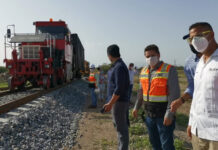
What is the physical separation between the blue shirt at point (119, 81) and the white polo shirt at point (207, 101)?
137 centimetres

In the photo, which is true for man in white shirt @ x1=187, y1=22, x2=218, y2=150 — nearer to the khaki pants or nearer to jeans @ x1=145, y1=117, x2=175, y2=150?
the khaki pants

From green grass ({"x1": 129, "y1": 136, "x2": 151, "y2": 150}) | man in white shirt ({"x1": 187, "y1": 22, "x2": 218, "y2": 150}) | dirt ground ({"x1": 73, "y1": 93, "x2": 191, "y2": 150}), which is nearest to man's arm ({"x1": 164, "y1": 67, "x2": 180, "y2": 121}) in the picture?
man in white shirt ({"x1": 187, "y1": 22, "x2": 218, "y2": 150})

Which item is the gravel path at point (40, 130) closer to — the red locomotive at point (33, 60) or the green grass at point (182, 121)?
the green grass at point (182, 121)

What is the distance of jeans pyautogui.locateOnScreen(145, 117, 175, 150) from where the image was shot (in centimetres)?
278

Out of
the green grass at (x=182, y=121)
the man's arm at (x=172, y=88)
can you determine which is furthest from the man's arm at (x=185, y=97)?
the green grass at (x=182, y=121)

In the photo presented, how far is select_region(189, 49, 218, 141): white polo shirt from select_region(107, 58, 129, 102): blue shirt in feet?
4.49

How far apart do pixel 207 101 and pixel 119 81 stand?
5.01ft

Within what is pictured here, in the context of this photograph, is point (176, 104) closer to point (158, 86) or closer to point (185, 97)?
point (185, 97)

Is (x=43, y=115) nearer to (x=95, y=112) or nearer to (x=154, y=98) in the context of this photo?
(x=95, y=112)

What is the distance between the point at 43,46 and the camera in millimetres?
11227

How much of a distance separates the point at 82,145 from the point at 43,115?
2051 mm

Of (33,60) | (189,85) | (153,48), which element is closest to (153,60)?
(153,48)

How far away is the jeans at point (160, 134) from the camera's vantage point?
2775 millimetres

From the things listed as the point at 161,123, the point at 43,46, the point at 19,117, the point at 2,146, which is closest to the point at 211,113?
the point at 161,123
